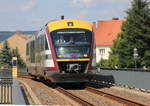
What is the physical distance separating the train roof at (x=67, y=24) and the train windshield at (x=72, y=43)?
0.86 feet

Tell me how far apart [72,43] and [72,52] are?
0.49 metres

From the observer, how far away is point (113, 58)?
6812 cm

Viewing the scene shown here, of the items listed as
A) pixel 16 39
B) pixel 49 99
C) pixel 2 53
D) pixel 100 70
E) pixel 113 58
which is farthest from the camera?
pixel 16 39

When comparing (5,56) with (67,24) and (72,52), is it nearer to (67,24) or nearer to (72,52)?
(67,24)

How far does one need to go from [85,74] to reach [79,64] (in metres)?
0.60

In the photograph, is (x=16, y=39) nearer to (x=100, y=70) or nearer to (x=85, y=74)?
(x=100, y=70)

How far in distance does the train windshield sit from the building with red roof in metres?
80.7

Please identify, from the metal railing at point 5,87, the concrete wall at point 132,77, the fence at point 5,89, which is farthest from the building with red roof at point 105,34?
the metal railing at point 5,87

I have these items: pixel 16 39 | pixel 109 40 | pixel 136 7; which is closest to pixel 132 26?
pixel 136 7

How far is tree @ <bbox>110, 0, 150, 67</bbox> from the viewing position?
52844mm

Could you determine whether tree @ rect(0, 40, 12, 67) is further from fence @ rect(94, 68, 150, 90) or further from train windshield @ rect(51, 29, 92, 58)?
train windshield @ rect(51, 29, 92, 58)

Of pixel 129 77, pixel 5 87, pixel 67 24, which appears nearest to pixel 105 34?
pixel 129 77

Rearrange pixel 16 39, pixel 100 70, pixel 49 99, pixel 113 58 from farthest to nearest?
pixel 16 39 < pixel 113 58 < pixel 100 70 < pixel 49 99

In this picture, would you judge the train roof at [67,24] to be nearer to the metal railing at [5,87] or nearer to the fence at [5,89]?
the fence at [5,89]
